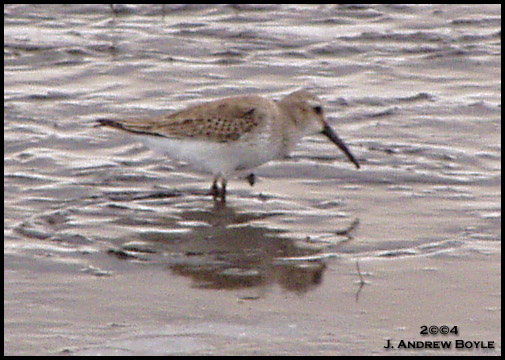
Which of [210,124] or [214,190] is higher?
[210,124]

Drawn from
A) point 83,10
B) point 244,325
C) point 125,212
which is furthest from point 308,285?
point 83,10

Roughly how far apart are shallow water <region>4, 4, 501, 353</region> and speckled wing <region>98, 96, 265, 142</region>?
0.47 metres

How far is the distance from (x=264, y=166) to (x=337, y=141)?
0.72 m

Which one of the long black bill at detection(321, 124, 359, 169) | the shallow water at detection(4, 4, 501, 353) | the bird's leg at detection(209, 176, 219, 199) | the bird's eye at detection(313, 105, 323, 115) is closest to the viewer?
the shallow water at detection(4, 4, 501, 353)


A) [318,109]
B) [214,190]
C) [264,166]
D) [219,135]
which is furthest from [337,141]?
[214,190]

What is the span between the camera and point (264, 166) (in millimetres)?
11695

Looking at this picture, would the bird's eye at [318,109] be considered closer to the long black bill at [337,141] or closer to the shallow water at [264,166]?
the long black bill at [337,141]

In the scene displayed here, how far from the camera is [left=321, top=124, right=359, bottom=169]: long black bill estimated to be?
11.2 m

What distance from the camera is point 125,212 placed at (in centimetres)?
1035

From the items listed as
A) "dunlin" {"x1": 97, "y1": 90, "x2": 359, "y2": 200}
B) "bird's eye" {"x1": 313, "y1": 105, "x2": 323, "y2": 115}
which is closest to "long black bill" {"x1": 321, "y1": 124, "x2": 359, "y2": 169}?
"dunlin" {"x1": 97, "y1": 90, "x2": 359, "y2": 200}

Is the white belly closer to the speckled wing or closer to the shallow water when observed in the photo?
the speckled wing

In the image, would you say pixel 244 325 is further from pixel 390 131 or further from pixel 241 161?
pixel 390 131

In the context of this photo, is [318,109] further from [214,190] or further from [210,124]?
[214,190]

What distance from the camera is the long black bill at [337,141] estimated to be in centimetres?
1121
